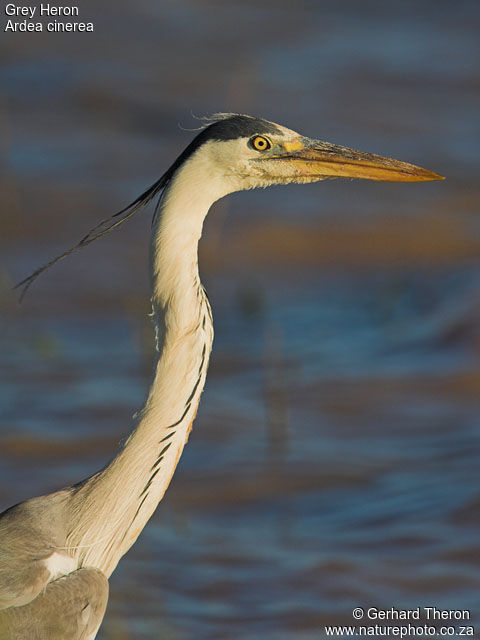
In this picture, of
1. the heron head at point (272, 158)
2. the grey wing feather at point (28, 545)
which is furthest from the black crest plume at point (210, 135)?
the grey wing feather at point (28, 545)

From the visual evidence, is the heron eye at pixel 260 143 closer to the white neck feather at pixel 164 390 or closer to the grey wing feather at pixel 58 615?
the white neck feather at pixel 164 390

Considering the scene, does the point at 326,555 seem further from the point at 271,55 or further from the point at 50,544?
the point at 271,55

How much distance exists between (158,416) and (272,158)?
856 mm

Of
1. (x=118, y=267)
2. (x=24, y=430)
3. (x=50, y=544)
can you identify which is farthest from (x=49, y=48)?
(x=50, y=544)

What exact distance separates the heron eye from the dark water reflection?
5.48 feet

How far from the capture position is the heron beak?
4.06 m

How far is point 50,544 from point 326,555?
2.11 m

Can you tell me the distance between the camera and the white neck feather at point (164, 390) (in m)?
3.77

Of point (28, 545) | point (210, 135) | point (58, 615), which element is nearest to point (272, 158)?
point (210, 135)

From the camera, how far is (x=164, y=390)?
12.8ft

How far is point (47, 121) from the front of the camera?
10.9 metres

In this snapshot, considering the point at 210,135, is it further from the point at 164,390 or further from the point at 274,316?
the point at 274,316

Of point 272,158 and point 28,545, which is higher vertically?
point 272,158

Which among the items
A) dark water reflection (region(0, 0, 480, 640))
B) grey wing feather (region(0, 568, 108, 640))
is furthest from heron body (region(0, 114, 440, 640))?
dark water reflection (region(0, 0, 480, 640))
